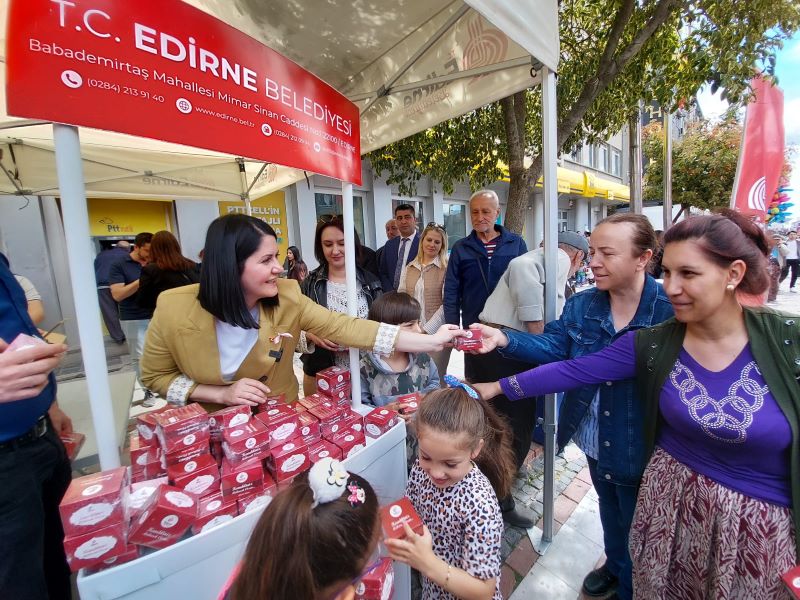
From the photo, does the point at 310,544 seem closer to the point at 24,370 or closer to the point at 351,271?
the point at 24,370

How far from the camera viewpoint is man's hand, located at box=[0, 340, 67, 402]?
93 cm

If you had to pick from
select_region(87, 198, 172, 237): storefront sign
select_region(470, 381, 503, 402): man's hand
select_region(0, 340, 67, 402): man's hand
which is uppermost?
select_region(87, 198, 172, 237): storefront sign

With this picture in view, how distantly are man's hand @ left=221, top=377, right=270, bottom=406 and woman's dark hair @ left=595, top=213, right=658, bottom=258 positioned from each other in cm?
168

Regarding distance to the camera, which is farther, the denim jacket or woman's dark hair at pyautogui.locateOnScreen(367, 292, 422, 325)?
woman's dark hair at pyautogui.locateOnScreen(367, 292, 422, 325)

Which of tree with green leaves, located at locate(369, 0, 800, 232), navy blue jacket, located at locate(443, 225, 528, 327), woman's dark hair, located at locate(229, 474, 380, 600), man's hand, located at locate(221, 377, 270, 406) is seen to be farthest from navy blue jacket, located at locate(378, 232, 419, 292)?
woman's dark hair, located at locate(229, 474, 380, 600)

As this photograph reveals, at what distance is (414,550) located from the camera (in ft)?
3.73

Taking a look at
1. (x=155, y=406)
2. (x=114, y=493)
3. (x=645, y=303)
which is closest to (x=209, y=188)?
(x=155, y=406)

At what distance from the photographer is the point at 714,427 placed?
1.24m

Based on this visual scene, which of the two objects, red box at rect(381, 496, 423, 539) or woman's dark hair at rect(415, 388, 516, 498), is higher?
woman's dark hair at rect(415, 388, 516, 498)

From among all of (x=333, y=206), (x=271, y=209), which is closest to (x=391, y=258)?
(x=271, y=209)

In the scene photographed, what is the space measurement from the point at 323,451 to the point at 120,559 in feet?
2.18

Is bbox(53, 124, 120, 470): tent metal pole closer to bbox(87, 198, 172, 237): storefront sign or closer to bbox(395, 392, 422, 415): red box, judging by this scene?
bbox(395, 392, 422, 415): red box

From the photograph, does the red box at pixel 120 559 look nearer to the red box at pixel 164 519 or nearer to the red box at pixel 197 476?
the red box at pixel 164 519

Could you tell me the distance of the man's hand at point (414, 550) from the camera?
1.13m
